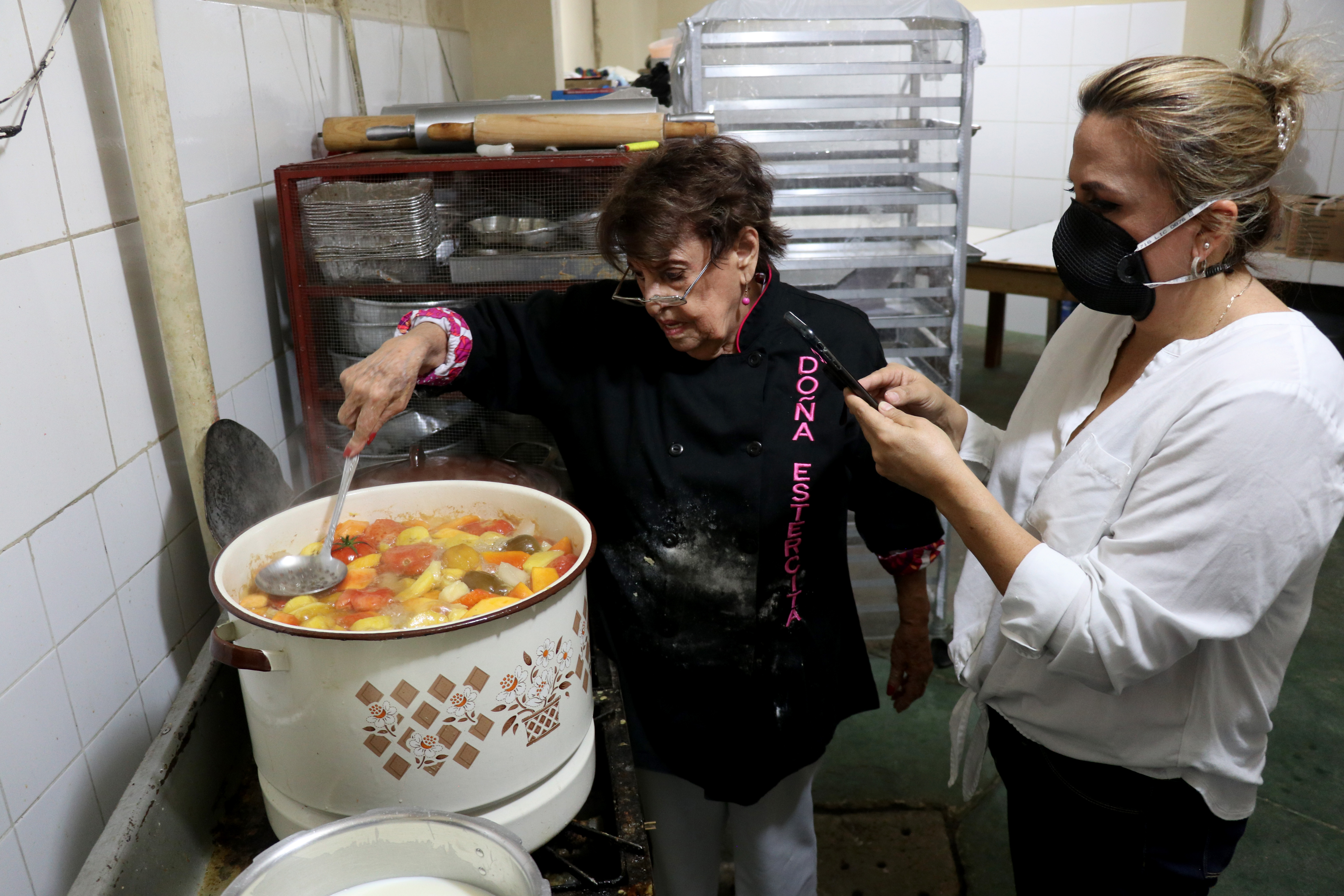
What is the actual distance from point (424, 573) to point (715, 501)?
0.52 m

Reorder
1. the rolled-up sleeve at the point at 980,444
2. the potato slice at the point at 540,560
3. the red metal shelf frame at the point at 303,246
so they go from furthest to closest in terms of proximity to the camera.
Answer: the red metal shelf frame at the point at 303,246
the rolled-up sleeve at the point at 980,444
the potato slice at the point at 540,560

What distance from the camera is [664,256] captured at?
4.91ft

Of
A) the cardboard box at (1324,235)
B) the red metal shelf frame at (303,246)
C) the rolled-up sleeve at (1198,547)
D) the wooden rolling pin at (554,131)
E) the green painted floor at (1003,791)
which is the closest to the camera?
the rolled-up sleeve at (1198,547)

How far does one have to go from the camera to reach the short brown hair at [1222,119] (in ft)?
3.97

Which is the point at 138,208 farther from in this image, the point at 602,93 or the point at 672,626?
the point at 602,93

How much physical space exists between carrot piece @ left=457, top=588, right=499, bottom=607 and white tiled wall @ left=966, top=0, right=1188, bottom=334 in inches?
228

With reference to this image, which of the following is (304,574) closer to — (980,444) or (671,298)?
(671,298)

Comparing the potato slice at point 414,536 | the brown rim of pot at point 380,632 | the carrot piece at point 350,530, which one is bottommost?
the potato slice at point 414,536

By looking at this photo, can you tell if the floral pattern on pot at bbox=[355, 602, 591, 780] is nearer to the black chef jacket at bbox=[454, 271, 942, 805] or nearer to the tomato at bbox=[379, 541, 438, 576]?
the tomato at bbox=[379, 541, 438, 576]

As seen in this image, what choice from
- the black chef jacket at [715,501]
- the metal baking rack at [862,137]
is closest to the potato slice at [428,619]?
the black chef jacket at [715,501]

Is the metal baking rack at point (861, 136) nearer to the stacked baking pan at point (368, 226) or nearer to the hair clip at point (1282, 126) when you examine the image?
the stacked baking pan at point (368, 226)

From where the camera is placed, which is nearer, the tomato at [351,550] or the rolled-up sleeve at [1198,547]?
the rolled-up sleeve at [1198,547]

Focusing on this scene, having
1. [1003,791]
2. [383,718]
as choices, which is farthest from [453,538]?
[1003,791]

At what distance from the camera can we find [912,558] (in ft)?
5.77
